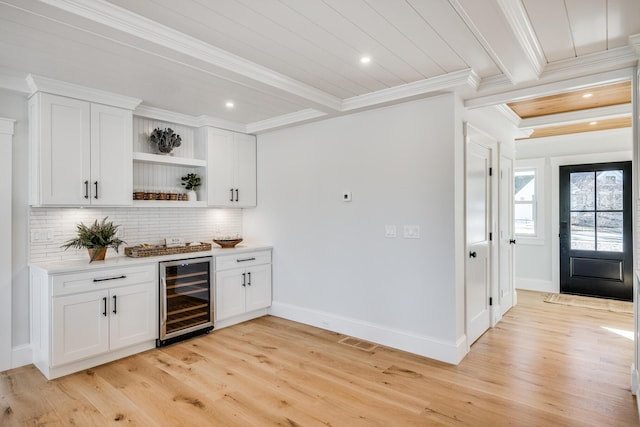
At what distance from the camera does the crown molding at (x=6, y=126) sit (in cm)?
308

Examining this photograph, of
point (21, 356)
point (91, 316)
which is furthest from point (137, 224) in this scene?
point (21, 356)

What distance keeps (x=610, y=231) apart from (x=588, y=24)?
171 inches

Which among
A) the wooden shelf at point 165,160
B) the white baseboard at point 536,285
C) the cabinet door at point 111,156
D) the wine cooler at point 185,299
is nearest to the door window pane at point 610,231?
the white baseboard at point 536,285

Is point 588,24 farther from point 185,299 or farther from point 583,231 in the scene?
point 583,231

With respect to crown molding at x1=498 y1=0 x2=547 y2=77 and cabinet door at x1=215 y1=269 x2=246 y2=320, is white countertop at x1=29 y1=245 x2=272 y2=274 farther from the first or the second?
crown molding at x1=498 y1=0 x2=547 y2=77

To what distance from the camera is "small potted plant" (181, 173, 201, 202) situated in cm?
432

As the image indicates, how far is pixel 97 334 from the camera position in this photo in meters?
3.17

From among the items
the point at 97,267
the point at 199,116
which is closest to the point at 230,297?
the point at 97,267

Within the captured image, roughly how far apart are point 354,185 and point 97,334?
2.76 metres

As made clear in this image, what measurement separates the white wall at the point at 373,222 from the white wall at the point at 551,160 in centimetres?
346

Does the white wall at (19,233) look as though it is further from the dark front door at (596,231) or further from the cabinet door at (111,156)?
the dark front door at (596,231)

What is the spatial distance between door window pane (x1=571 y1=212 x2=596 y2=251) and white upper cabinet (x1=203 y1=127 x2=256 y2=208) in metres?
4.92

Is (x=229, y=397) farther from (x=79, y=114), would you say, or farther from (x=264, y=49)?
(x=79, y=114)

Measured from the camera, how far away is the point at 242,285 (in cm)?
439
